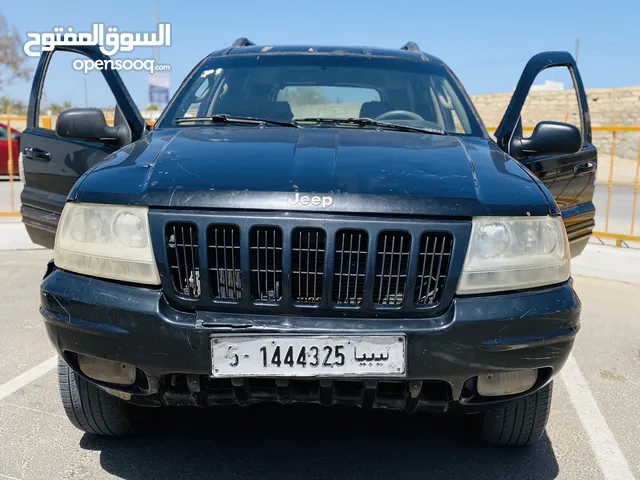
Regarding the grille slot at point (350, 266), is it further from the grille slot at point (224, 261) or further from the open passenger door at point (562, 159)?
the open passenger door at point (562, 159)

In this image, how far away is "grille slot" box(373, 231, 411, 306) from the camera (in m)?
2.31

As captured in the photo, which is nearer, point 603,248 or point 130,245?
point 130,245

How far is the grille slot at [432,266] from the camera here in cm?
233

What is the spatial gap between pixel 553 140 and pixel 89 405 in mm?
2463

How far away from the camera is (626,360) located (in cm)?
441

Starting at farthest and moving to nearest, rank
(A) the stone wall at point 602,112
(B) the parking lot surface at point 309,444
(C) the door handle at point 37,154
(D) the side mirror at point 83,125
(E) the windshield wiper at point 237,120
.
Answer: (A) the stone wall at point 602,112 → (C) the door handle at point 37,154 → (D) the side mirror at point 83,125 → (E) the windshield wiper at point 237,120 → (B) the parking lot surface at point 309,444

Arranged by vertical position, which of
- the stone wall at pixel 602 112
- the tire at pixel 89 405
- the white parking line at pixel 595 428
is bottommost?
the stone wall at pixel 602 112

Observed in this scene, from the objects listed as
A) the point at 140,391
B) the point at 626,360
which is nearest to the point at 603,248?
the point at 626,360

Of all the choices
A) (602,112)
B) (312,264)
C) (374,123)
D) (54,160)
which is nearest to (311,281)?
(312,264)

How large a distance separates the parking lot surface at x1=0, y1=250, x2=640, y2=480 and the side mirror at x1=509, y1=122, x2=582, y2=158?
1.32 metres

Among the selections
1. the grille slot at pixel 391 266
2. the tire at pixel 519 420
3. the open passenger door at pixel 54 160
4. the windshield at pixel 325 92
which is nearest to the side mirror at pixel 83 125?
the open passenger door at pixel 54 160

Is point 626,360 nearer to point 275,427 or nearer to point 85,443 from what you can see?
point 275,427

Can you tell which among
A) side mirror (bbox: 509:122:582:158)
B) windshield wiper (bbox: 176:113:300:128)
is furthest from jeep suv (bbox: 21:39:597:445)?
side mirror (bbox: 509:122:582:158)

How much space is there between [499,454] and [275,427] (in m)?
0.99
